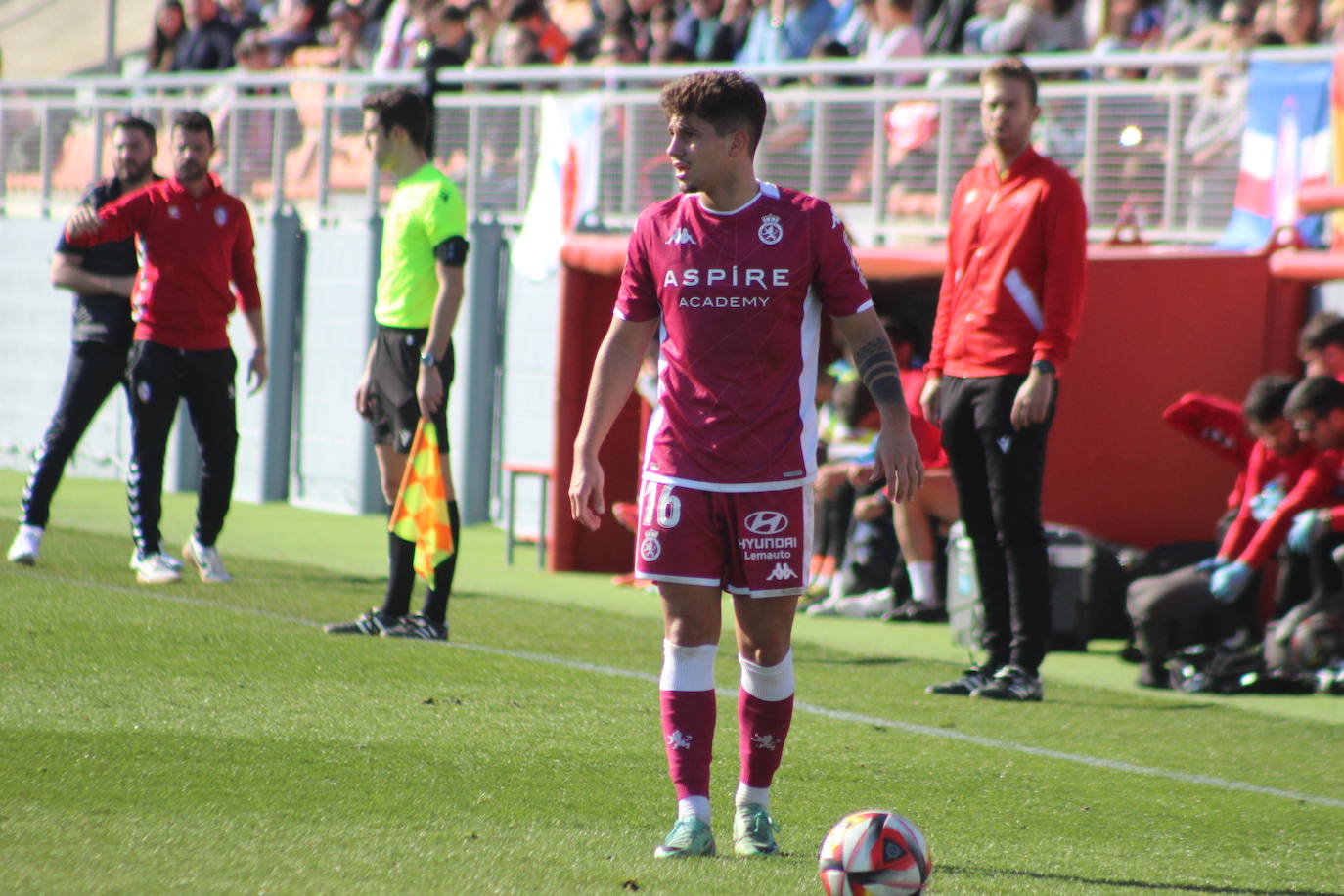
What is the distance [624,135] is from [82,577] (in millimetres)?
5457

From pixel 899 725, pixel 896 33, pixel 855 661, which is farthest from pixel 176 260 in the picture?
pixel 896 33

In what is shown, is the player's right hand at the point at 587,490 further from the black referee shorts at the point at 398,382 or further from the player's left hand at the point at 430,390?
the black referee shorts at the point at 398,382

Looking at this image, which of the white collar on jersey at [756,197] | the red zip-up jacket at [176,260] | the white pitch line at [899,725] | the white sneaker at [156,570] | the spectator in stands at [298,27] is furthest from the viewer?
the spectator in stands at [298,27]

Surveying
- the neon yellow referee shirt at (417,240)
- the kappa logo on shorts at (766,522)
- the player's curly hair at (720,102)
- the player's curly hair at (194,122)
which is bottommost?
the kappa logo on shorts at (766,522)

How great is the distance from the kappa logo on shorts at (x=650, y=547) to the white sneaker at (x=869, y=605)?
216 inches

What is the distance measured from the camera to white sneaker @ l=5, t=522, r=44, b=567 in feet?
32.7

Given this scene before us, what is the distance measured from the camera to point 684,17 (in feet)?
52.0

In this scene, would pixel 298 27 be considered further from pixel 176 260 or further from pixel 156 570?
pixel 156 570

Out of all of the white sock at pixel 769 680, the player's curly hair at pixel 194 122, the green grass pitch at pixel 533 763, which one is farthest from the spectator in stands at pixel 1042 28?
the white sock at pixel 769 680

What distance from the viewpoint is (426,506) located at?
8242 millimetres

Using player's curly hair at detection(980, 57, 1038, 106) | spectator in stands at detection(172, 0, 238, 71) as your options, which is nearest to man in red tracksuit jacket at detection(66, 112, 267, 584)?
player's curly hair at detection(980, 57, 1038, 106)

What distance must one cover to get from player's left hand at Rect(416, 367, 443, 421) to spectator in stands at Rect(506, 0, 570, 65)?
8.17 metres

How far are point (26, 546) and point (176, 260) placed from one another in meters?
1.72

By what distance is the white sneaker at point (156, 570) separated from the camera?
379 inches
